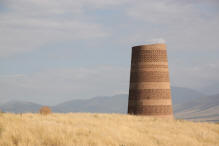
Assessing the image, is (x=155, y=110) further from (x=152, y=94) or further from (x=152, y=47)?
(x=152, y=47)

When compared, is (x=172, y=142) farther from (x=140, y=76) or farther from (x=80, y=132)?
(x=140, y=76)

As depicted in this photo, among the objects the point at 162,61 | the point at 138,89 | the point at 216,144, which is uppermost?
the point at 162,61

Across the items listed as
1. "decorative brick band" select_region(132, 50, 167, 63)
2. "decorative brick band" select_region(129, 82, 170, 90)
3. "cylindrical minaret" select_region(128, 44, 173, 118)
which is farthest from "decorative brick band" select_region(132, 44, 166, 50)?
"decorative brick band" select_region(129, 82, 170, 90)

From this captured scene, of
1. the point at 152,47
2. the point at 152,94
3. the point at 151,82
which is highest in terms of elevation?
the point at 152,47

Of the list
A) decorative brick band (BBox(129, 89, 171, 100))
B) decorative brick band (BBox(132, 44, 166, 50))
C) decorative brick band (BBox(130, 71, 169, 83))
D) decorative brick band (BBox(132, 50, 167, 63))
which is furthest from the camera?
decorative brick band (BBox(132, 44, 166, 50))

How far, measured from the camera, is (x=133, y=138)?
19125 millimetres

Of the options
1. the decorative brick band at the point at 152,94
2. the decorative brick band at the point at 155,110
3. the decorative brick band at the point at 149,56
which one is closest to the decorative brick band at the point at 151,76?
the decorative brick band at the point at 152,94

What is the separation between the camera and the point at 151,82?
119ft

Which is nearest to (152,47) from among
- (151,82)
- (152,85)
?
(151,82)

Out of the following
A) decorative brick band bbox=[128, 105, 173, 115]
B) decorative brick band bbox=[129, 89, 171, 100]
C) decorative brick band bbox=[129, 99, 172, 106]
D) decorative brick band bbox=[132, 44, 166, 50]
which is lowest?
decorative brick band bbox=[128, 105, 173, 115]

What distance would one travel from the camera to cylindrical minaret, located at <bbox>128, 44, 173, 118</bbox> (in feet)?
119

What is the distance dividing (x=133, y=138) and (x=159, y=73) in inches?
715

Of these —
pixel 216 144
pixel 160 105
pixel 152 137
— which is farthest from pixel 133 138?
pixel 160 105

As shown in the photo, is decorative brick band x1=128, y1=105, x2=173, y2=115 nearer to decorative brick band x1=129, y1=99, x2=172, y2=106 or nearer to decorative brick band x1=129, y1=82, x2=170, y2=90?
decorative brick band x1=129, y1=99, x2=172, y2=106
